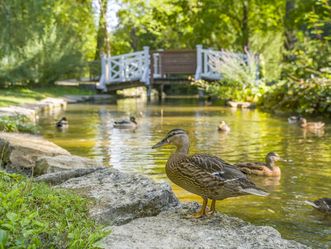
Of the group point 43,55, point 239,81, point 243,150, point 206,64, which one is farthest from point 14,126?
point 206,64

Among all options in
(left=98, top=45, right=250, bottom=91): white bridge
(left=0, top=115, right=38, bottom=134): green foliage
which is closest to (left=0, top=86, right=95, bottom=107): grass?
(left=98, top=45, right=250, bottom=91): white bridge

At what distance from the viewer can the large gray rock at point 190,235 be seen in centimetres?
449

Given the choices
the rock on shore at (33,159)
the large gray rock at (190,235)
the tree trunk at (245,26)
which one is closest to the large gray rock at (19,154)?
the rock on shore at (33,159)

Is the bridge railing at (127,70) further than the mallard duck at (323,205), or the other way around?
the bridge railing at (127,70)

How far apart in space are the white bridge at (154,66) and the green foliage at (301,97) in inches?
334

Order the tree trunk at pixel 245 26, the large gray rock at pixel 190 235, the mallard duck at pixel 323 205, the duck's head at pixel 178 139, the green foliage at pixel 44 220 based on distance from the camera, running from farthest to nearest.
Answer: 1. the tree trunk at pixel 245 26
2. the mallard duck at pixel 323 205
3. the duck's head at pixel 178 139
4. the large gray rock at pixel 190 235
5. the green foliage at pixel 44 220

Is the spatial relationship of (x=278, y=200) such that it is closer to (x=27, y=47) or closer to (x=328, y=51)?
(x=328, y=51)

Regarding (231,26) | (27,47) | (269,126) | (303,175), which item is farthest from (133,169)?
(231,26)

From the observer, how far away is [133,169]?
9562 mm

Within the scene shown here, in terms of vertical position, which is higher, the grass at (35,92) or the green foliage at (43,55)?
the green foliage at (43,55)

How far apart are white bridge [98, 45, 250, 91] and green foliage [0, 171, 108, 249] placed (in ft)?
88.5

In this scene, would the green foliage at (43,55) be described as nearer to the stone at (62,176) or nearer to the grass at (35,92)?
the grass at (35,92)

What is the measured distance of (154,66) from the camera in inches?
1278

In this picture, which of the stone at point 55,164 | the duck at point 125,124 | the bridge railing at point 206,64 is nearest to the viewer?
the stone at point 55,164
